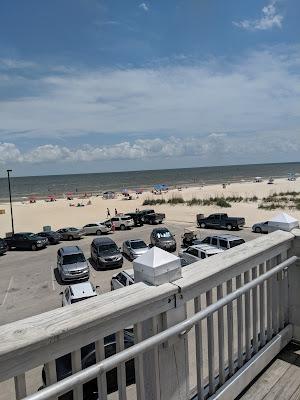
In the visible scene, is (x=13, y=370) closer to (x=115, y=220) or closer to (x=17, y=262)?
(x=17, y=262)

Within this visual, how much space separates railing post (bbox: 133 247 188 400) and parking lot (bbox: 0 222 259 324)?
1486 cm

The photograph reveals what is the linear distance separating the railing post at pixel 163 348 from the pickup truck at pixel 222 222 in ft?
116

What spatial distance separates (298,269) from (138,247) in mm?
22326

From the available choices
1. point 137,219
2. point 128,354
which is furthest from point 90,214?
point 128,354

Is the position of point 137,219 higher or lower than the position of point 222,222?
lower

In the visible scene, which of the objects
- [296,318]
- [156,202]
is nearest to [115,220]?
[156,202]

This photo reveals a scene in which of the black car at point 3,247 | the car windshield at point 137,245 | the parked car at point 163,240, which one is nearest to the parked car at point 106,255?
the car windshield at point 137,245

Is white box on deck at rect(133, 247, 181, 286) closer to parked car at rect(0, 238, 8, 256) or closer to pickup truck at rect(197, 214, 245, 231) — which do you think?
parked car at rect(0, 238, 8, 256)

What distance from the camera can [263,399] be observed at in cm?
397

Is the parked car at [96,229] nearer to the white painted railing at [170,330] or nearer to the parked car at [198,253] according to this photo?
the parked car at [198,253]

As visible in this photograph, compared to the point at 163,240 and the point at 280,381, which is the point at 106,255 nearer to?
the point at 163,240

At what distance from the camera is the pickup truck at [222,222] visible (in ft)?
Answer: 124

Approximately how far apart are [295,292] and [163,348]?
2682 millimetres

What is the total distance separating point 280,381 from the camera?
4301mm
